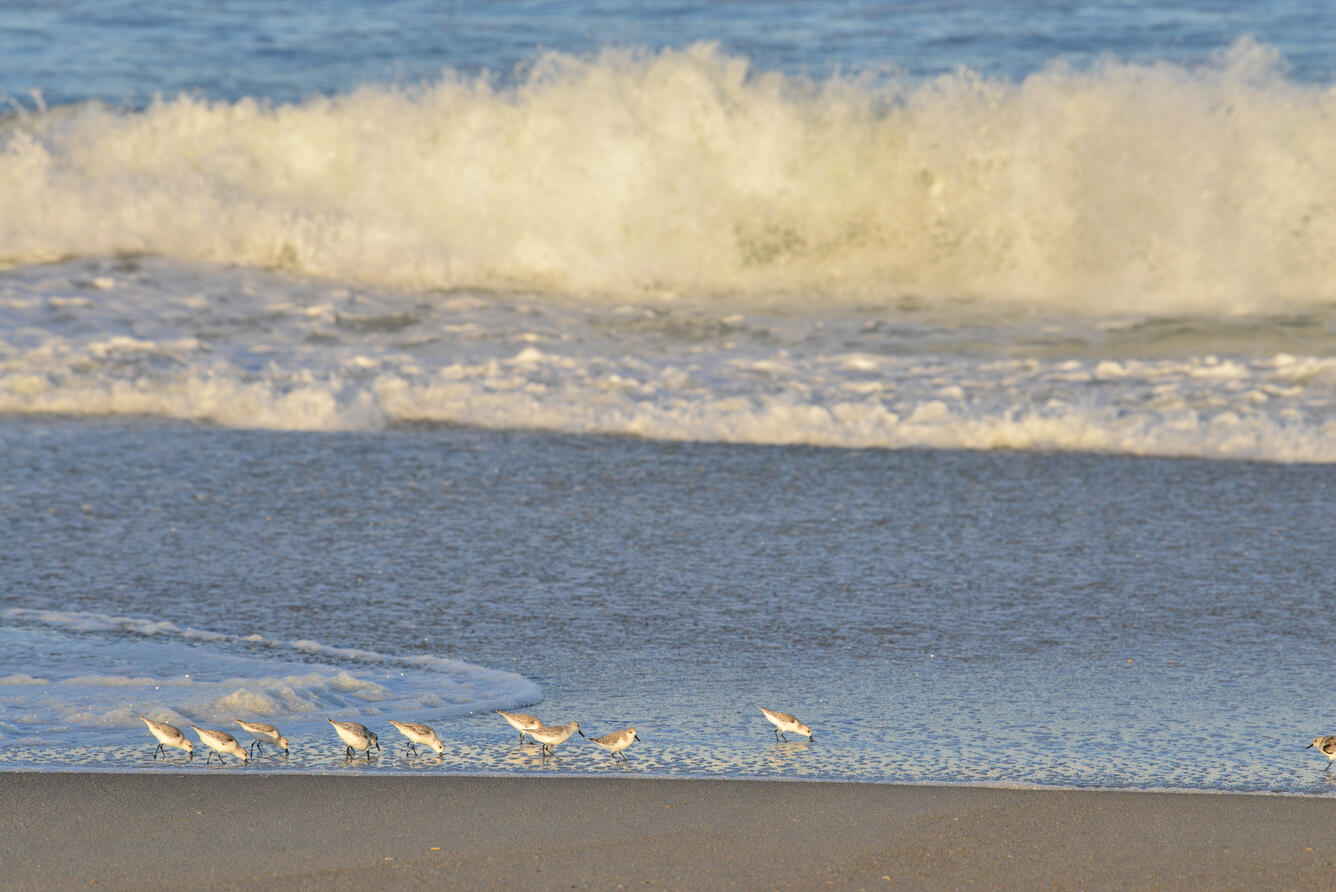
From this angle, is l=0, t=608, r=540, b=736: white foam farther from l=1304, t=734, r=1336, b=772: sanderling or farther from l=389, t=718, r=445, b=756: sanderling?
l=1304, t=734, r=1336, b=772: sanderling

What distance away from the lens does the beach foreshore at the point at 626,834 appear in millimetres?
2770

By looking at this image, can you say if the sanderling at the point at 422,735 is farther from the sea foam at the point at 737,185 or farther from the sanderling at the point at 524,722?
the sea foam at the point at 737,185

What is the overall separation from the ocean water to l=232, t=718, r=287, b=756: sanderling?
74mm

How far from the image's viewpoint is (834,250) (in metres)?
11.6

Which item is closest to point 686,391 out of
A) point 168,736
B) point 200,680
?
point 200,680

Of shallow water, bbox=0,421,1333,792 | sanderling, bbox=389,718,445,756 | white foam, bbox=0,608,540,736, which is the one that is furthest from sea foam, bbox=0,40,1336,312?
sanderling, bbox=389,718,445,756

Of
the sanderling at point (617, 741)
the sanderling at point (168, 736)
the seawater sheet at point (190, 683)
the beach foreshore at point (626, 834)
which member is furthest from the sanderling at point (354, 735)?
the sanderling at point (617, 741)

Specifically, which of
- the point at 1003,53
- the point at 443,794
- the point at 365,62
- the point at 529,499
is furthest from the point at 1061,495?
the point at 365,62

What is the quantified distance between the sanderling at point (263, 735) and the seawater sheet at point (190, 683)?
0.08m

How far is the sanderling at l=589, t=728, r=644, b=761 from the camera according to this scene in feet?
10.9

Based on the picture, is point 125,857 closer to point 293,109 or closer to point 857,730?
point 857,730

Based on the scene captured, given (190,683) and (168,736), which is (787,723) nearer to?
(168,736)

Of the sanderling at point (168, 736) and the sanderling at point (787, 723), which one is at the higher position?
the sanderling at point (787, 723)

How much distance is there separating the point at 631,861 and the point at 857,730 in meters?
0.87
